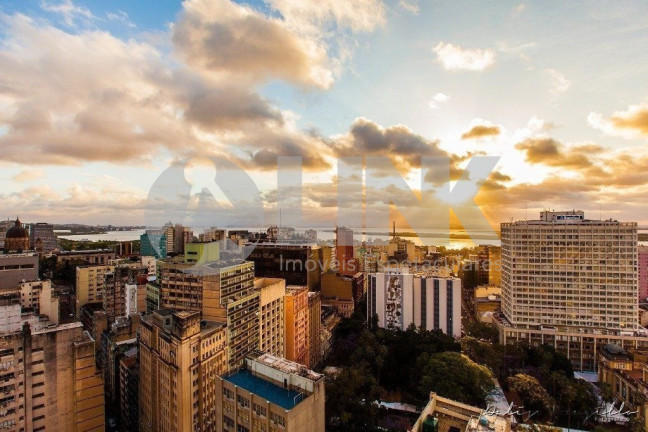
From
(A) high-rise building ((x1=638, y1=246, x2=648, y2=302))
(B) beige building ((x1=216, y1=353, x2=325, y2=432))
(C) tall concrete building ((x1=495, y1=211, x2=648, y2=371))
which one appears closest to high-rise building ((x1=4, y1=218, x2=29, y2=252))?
(B) beige building ((x1=216, y1=353, x2=325, y2=432))

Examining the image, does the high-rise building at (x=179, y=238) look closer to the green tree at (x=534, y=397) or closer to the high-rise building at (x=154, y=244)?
the high-rise building at (x=154, y=244)

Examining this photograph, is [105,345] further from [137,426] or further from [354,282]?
[354,282]

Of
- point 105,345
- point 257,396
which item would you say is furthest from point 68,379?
point 257,396

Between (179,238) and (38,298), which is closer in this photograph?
(38,298)

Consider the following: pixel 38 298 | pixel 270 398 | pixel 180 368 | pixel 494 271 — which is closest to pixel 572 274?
pixel 494 271

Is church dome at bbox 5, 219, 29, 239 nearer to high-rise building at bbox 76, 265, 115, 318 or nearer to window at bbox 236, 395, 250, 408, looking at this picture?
high-rise building at bbox 76, 265, 115, 318

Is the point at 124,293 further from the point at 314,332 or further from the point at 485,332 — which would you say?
the point at 485,332

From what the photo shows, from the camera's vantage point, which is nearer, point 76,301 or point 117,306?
point 117,306
